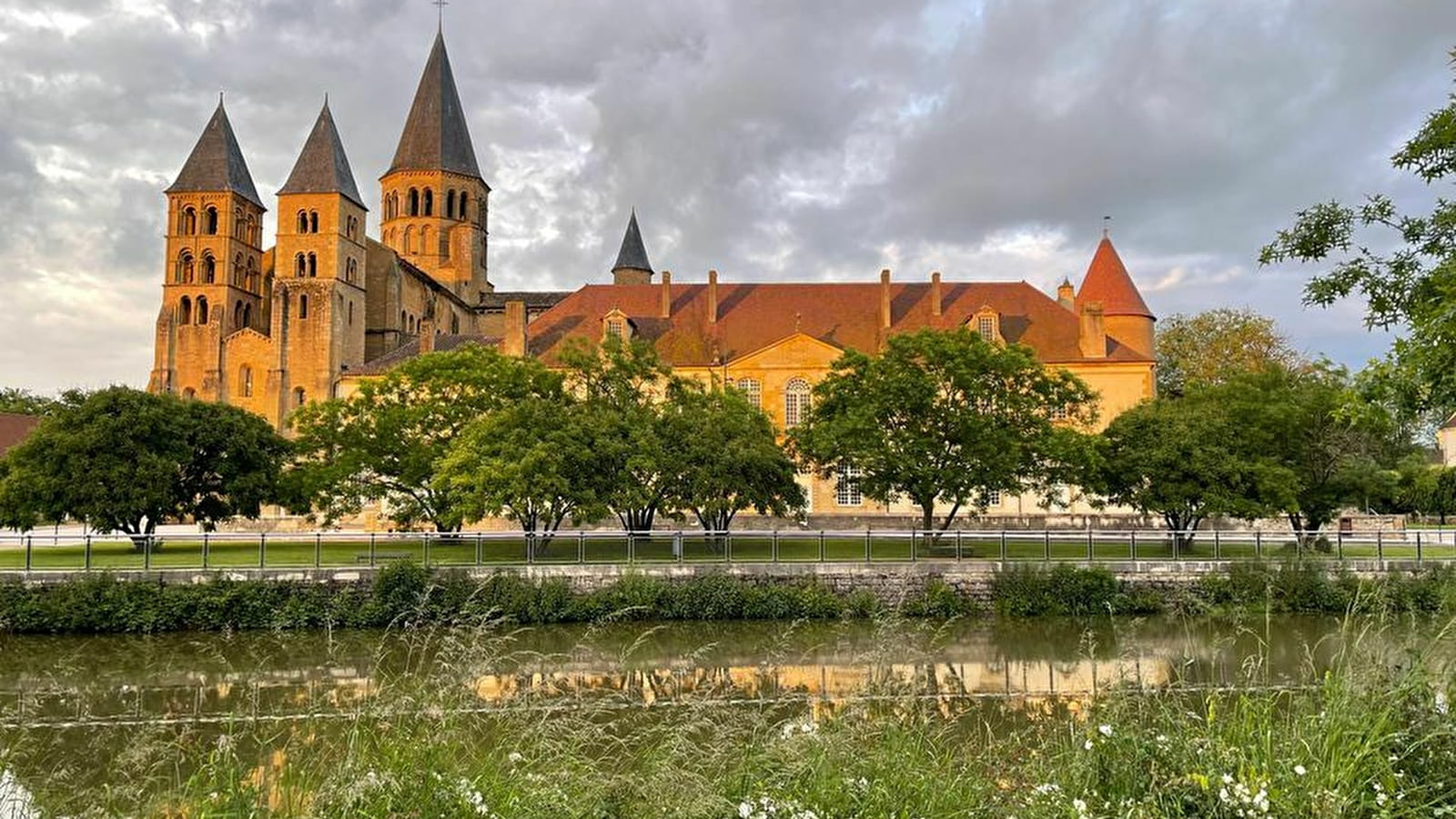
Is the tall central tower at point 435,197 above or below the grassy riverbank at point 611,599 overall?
above

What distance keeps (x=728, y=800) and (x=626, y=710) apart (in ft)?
28.3

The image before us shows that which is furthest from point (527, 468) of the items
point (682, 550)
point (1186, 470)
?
point (1186, 470)

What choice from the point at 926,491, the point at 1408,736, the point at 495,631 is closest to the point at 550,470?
the point at 495,631

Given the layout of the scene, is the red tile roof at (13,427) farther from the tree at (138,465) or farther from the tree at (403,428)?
the tree at (403,428)

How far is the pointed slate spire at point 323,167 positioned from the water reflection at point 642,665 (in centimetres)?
4100

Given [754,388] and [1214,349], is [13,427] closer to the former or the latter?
[754,388]

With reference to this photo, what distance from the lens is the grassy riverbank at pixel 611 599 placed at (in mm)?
23031

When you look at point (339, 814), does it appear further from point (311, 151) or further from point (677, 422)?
point (311, 151)

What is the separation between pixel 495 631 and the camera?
23.8m

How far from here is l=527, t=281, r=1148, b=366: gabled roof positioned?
51.8m

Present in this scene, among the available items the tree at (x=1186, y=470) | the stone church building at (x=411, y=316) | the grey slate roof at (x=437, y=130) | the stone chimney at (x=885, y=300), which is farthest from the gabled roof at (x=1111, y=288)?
the grey slate roof at (x=437, y=130)

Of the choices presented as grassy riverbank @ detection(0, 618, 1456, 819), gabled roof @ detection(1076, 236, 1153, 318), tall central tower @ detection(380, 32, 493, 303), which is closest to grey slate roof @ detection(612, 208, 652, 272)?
tall central tower @ detection(380, 32, 493, 303)

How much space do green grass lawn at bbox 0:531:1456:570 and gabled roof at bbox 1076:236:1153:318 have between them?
81.0 ft

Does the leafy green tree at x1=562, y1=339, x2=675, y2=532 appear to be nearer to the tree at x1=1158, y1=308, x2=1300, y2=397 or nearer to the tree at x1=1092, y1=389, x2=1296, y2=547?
the tree at x1=1092, y1=389, x2=1296, y2=547
